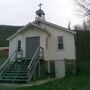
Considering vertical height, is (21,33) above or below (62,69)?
above

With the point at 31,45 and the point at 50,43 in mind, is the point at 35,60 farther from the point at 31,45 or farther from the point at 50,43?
the point at 50,43

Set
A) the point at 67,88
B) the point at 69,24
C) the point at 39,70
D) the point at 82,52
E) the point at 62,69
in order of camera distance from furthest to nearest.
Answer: the point at 69,24 → the point at 82,52 → the point at 62,69 → the point at 39,70 → the point at 67,88

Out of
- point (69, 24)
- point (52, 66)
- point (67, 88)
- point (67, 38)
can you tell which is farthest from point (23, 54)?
point (69, 24)

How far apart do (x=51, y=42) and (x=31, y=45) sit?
215 cm

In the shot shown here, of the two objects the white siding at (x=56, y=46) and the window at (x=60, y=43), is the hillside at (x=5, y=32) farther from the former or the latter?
the window at (x=60, y=43)

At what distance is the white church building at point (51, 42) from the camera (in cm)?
2069

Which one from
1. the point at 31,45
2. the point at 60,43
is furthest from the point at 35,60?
the point at 60,43

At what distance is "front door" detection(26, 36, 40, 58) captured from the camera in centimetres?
2072

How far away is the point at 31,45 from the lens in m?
21.1

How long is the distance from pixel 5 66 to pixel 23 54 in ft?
10.5

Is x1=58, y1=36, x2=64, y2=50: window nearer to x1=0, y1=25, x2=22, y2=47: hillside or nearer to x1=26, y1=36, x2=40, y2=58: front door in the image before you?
x1=26, y1=36, x2=40, y2=58: front door

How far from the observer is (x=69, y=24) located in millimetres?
42750

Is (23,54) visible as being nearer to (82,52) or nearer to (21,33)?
(21,33)

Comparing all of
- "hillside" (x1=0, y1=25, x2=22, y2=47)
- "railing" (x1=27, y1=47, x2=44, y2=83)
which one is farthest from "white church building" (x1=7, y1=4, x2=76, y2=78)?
"hillside" (x1=0, y1=25, x2=22, y2=47)
